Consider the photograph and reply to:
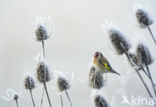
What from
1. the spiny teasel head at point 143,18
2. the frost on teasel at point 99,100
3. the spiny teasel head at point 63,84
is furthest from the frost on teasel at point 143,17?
the spiny teasel head at point 63,84

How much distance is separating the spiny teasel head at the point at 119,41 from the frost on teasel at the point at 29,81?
2.15 metres

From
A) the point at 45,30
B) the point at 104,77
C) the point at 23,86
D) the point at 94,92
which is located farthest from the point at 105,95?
the point at 45,30

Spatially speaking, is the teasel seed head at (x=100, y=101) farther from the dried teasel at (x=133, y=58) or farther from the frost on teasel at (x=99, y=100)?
the dried teasel at (x=133, y=58)

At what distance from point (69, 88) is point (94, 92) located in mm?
1284

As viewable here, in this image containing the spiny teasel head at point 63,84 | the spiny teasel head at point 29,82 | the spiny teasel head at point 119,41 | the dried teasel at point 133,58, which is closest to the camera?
the dried teasel at point 133,58

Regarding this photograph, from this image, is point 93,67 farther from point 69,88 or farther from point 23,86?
point 23,86

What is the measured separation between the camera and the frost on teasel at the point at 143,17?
5328 millimetres

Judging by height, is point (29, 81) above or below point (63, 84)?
above

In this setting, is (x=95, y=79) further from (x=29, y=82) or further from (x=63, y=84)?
(x=29, y=82)

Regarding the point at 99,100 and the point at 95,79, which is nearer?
the point at 99,100

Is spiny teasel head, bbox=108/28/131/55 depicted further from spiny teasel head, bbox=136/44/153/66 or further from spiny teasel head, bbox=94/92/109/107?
spiny teasel head, bbox=94/92/109/107

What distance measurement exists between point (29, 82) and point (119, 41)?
2.34m

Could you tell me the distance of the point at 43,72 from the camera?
A: 5539 mm

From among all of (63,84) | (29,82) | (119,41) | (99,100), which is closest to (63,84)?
(63,84)
